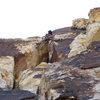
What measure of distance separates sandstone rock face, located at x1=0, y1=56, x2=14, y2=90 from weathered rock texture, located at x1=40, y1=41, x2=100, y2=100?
27.8ft

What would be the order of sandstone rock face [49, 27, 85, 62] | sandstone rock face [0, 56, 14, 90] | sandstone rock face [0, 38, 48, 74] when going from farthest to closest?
sandstone rock face [0, 38, 48, 74] < sandstone rock face [49, 27, 85, 62] < sandstone rock face [0, 56, 14, 90]

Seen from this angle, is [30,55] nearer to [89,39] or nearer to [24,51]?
[24,51]

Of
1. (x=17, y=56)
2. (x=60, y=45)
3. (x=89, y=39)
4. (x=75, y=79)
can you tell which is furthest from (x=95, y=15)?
(x=75, y=79)

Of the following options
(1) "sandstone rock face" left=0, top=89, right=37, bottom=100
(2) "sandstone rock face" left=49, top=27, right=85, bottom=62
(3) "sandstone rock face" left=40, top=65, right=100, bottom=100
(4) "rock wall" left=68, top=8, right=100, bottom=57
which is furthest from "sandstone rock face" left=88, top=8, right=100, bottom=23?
(3) "sandstone rock face" left=40, top=65, right=100, bottom=100

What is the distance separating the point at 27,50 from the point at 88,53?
46.4 ft

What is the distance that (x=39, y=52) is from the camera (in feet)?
100

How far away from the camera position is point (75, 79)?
12.9m

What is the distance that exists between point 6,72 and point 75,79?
12506mm

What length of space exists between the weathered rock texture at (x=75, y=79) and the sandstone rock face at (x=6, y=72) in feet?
27.8

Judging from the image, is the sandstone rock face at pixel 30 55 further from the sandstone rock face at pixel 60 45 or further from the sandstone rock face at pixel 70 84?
the sandstone rock face at pixel 70 84

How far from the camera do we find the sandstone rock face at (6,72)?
23030 millimetres

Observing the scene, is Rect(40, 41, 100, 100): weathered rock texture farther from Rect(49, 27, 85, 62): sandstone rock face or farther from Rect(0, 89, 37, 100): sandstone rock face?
Rect(49, 27, 85, 62): sandstone rock face

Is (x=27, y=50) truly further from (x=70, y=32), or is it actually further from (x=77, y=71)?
(x=77, y=71)

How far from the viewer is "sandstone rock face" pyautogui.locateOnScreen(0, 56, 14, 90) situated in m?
23.0
